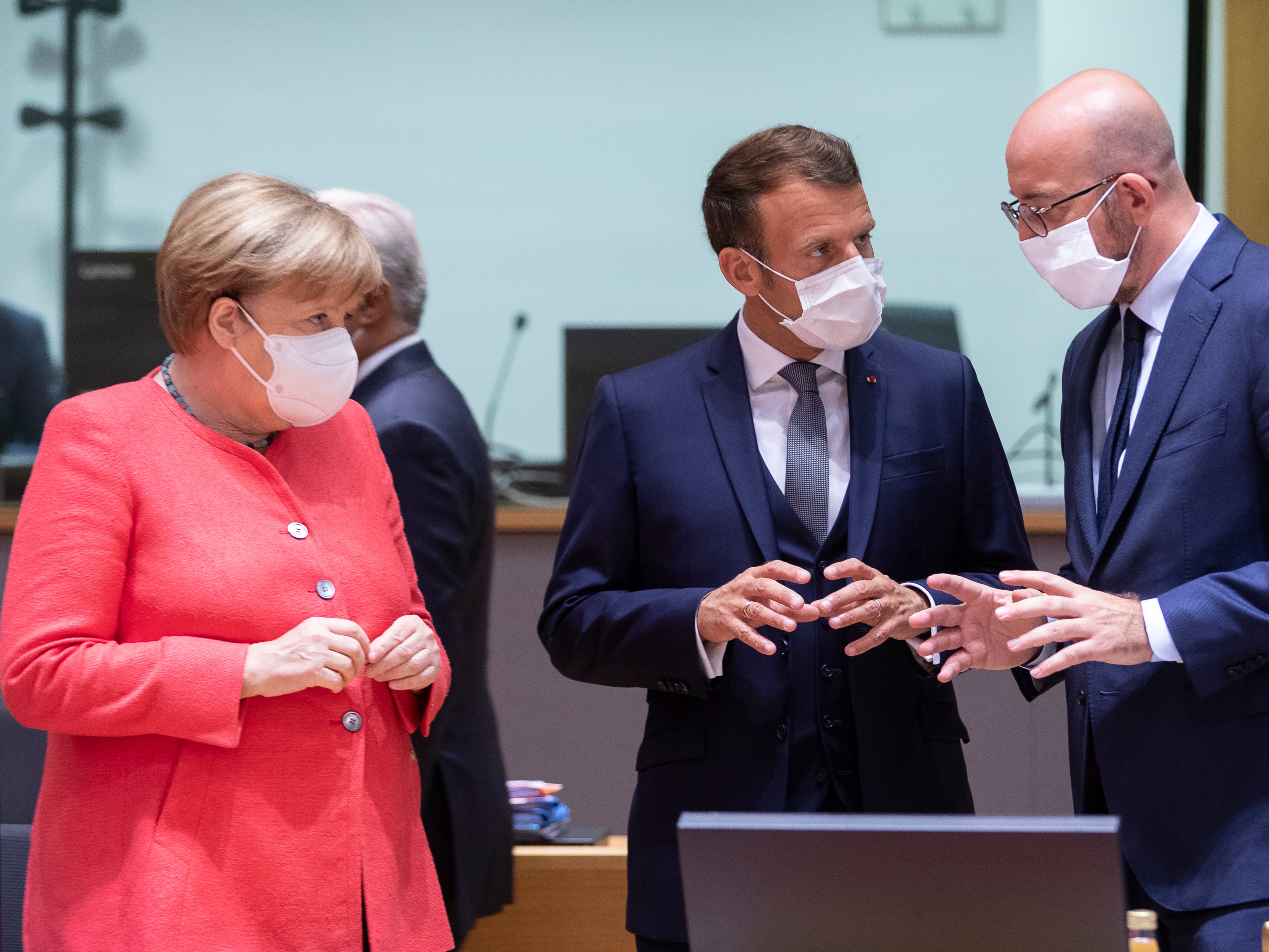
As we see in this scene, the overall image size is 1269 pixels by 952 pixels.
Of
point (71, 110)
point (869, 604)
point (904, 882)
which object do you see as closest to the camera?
point (904, 882)

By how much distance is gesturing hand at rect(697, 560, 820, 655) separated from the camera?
1568 mm

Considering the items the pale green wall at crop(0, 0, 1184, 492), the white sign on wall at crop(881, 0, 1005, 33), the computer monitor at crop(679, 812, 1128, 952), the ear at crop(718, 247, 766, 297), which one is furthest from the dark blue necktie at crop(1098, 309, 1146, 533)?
the white sign on wall at crop(881, 0, 1005, 33)

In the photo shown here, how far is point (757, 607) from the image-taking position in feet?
5.24

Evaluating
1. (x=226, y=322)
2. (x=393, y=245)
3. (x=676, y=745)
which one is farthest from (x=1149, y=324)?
(x=393, y=245)

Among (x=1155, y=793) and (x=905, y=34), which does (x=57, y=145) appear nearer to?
(x=905, y=34)

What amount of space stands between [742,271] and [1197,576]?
763mm

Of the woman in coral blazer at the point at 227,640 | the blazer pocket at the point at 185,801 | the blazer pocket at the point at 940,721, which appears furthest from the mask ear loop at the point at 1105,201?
the blazer pocket at the point at 185,801

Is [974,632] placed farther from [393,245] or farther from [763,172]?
[393,245]

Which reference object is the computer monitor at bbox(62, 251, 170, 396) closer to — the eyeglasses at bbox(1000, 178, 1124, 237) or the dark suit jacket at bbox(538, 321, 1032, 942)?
the dark suit jacket at bbox(538, 321, 1032, 942)

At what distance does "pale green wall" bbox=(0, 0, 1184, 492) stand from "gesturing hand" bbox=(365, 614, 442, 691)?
4094 mm

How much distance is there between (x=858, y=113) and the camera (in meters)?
5.61

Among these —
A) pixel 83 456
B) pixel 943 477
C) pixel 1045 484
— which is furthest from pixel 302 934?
pixel 1045 484

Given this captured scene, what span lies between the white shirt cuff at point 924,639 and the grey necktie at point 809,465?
15 cm

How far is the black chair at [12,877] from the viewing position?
1.97 metres
